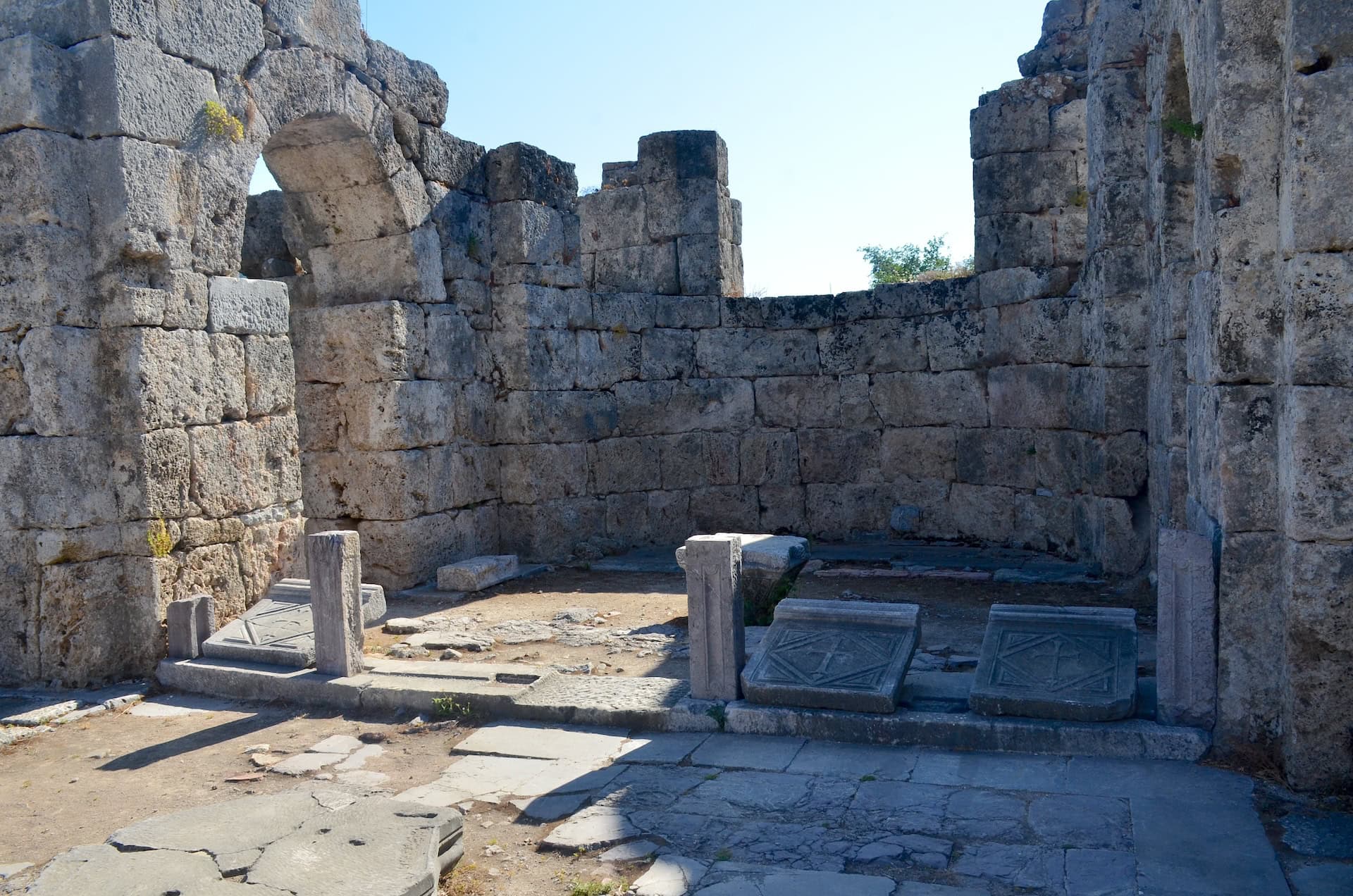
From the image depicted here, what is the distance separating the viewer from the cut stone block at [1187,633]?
458 centimetres

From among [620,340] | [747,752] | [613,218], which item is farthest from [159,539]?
[613,218]

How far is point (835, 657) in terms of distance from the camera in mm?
5281

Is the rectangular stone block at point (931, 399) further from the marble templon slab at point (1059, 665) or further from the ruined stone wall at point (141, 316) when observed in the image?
the ruined stone wall at point (141, 316)

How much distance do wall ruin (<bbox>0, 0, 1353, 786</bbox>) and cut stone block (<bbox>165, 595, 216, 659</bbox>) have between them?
0.35 ft

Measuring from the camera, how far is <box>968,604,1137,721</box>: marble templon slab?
477 cm

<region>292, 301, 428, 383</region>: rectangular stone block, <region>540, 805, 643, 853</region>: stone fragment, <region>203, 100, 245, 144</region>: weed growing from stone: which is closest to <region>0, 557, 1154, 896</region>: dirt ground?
<region>540, 805, 643, 853</region>: stone fragment

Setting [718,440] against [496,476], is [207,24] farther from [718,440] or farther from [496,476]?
[718,440]

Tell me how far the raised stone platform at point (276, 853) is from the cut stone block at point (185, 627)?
2.49 metres

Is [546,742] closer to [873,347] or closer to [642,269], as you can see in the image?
[873,347]

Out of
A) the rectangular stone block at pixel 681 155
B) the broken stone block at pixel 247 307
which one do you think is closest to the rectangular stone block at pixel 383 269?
the broken stone block at pixel 247 307

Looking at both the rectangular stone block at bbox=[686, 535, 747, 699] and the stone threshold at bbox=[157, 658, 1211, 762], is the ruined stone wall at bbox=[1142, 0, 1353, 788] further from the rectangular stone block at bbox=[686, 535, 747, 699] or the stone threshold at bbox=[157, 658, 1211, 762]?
the rectangular stone block at bbox=[686, 535, 747, 699]

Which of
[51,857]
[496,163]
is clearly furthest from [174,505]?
[496,163]

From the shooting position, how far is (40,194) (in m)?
6.16

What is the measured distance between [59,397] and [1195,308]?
624 cm
